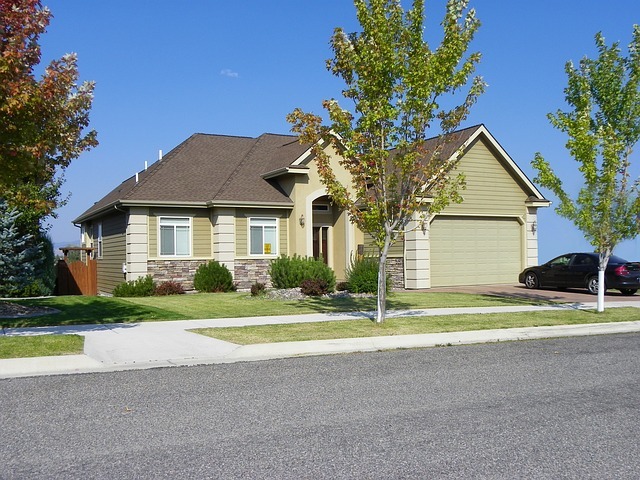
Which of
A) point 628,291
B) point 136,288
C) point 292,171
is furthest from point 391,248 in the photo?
point 136,288

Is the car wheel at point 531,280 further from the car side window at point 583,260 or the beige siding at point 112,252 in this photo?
the beige siding at point 112,252

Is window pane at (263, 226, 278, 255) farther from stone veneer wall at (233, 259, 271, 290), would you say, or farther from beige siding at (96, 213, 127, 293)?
beige siding at (96, 213, 127, 293)

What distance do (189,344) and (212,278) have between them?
12.6 m

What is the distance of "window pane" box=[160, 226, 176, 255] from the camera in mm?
24734

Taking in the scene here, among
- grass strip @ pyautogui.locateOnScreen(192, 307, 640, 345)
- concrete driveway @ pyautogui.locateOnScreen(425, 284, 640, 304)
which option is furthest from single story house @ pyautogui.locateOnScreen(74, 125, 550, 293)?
grass strip @ pyautogui.locateOnScreen(192, 307, 640, 345)

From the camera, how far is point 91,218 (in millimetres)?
31000

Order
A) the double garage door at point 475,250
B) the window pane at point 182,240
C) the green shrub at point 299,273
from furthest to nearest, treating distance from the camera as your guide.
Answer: the double garage door at point 475,250, the window pane at point 182,240, the green shrub at point 299,273

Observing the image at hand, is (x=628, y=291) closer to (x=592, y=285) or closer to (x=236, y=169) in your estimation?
(x=592, y=285)

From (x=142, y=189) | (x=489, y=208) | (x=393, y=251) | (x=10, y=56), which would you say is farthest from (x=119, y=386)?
(x=489, y=208)

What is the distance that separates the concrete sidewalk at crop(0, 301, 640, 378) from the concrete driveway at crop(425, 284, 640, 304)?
233 inches

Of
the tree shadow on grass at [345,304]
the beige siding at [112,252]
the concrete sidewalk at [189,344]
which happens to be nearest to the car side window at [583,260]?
the tree shadow on grass at [345,304]

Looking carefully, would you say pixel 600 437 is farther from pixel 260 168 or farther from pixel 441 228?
pixel 260 168

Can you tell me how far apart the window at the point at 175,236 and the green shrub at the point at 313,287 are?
579 cm

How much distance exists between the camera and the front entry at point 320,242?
27844 mm
